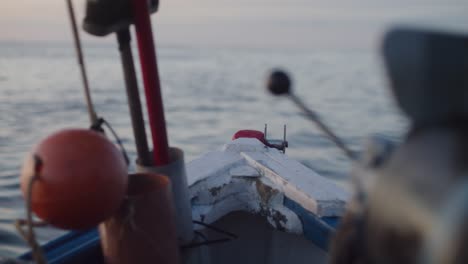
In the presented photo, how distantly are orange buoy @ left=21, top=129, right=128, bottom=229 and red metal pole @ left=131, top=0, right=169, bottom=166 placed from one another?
0.42 meters

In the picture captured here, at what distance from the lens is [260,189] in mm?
2504

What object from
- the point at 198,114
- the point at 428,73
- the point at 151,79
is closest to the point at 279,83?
the point at 428,73

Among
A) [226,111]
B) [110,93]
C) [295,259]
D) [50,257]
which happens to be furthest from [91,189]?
[110,93]

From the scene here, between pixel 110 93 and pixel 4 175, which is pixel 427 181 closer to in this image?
pixel 4 175

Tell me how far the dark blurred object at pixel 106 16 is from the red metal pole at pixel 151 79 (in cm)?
4

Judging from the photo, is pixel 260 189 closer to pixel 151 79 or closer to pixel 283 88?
pixel 151 79

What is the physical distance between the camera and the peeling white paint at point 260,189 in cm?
233

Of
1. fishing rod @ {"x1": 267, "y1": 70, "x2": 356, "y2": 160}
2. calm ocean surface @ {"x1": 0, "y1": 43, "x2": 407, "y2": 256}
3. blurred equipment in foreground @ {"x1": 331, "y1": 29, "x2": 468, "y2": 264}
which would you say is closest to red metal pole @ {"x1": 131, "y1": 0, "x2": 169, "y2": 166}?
→ fishing rod @ {"x1": 267, "y1": 70, "x2": 356, "y2": 160}

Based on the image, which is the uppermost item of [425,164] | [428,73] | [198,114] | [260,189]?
[428,73]

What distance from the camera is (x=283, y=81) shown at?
4.21 feet

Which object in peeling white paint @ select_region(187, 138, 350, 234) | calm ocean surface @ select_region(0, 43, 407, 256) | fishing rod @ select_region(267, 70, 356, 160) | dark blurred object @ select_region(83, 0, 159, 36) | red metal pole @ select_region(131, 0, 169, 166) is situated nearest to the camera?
fishing rod @ select_region(267, 70, 356, 160)

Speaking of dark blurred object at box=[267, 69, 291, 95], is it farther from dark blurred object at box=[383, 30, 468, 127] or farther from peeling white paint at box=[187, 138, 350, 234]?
peeling white paint at box=[187, 138, 350, 234]

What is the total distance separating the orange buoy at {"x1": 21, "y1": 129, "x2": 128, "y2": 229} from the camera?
138 cm

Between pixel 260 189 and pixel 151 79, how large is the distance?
0.97m
